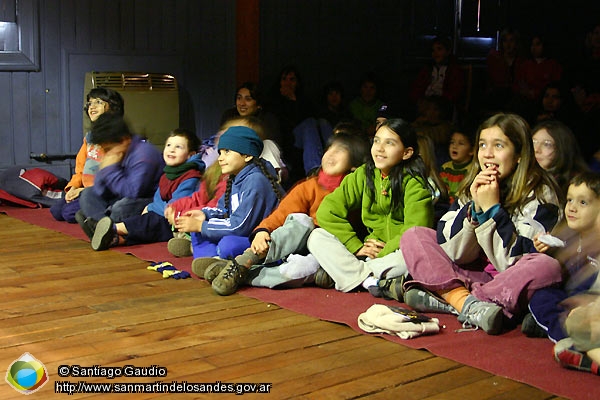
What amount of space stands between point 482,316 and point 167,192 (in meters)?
1.94

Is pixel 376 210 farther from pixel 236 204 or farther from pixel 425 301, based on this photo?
pixel 236 204

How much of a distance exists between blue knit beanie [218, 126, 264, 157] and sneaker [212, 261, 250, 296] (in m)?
0.57

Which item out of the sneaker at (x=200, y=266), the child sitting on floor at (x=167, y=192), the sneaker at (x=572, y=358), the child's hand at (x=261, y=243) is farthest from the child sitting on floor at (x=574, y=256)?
the child sitting on floor at (x=167, y=192)

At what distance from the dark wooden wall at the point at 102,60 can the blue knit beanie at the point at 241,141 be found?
262cm

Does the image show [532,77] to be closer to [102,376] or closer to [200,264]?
[200,264]

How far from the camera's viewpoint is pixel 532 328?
98.1 inches

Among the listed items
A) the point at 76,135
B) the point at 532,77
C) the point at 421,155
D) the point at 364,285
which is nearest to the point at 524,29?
the point at 532,77

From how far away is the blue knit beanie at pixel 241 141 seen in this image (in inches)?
135

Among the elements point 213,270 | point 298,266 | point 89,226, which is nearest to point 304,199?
point 298,266

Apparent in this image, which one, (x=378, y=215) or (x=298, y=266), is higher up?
(x=378, y=215)

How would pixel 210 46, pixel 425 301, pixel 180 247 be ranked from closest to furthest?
pixel 425 301 < pixel 180 247 < pixel 210 46

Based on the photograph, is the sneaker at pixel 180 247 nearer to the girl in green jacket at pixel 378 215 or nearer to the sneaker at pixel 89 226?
the sneaker at pixel 89 226

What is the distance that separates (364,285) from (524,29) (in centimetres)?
533

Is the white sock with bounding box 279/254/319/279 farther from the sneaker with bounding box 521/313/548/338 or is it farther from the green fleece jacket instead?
the sneaker with bounding box 521/313/548/338
